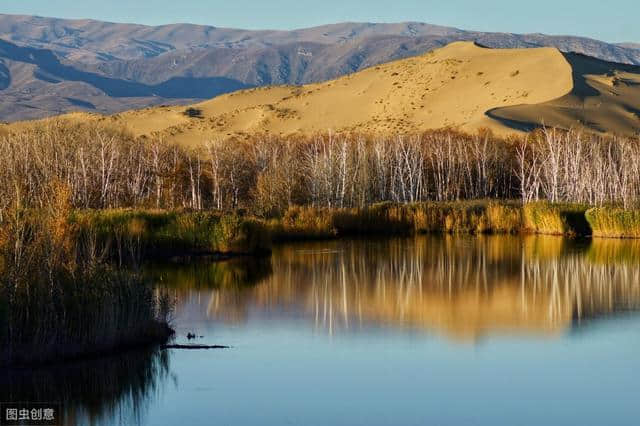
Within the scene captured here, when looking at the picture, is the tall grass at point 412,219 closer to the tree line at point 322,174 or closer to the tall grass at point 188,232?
the tree line at point 322,174

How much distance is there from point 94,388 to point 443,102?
70586 mm

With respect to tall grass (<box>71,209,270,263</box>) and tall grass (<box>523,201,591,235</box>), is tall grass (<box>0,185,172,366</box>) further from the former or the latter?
tall grass (<box>523,201,591,235</box>)

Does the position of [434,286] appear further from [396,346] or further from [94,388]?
[94,388]

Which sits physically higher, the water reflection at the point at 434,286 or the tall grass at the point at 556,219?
the tall grass at the point at 556,219

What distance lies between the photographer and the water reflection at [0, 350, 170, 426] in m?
14.4

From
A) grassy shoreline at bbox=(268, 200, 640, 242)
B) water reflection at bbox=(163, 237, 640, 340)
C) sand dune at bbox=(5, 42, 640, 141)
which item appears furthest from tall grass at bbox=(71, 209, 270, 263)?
sand dune at bbox=(5, 42, 640, 141)

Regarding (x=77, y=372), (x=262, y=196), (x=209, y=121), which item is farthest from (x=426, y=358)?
(x=209, y=121)

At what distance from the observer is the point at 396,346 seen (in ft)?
60.1

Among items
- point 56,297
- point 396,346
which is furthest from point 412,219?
point 56,297

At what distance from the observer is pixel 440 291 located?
24703 mm

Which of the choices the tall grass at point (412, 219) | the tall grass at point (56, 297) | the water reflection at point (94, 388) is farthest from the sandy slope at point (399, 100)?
the water reflection at point (94, 388)

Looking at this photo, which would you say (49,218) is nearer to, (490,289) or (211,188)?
(490,289)

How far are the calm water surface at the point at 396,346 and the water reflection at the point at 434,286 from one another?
0.06 meters

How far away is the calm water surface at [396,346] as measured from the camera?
577 inches
